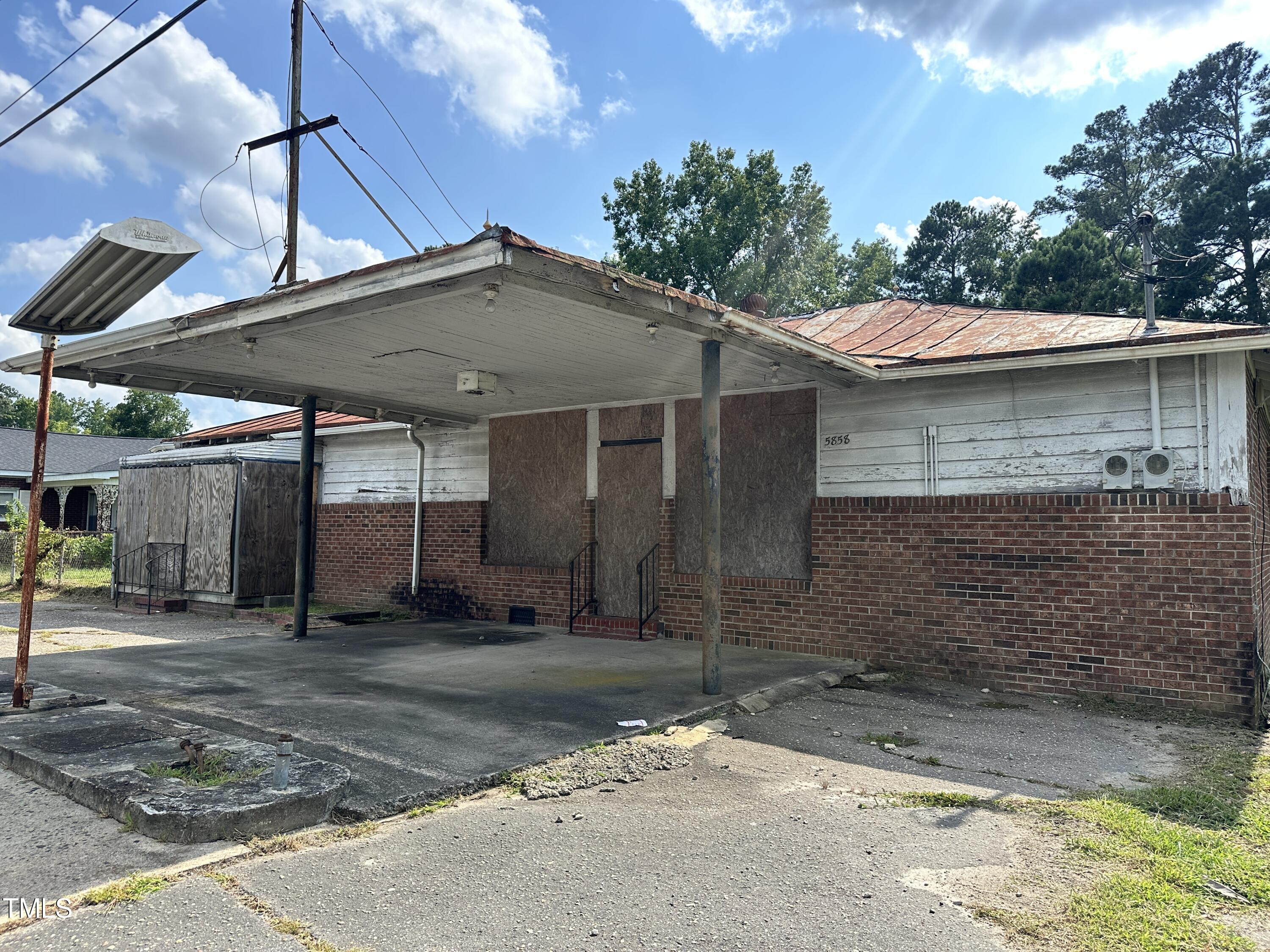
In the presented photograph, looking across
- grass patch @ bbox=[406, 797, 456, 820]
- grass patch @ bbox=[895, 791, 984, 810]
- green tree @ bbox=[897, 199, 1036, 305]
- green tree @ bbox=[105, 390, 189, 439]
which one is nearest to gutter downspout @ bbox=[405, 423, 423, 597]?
grass patch @ bbox=[406, 797, 456, 820]

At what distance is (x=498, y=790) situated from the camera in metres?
4.39

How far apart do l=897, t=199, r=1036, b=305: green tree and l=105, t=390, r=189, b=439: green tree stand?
40.2m

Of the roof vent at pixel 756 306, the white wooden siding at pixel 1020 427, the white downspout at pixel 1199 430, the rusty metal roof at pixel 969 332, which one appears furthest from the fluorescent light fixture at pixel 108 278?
the roof vent at pixel 756 306

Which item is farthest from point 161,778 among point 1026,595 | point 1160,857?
point 1026,595

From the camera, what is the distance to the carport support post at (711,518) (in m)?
6.53

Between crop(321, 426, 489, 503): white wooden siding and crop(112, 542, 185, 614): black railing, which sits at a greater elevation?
crop(321, 426, 489, 503): white wooden siding

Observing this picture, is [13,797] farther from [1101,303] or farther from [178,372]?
[1101,303]

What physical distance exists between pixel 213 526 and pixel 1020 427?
461 inches

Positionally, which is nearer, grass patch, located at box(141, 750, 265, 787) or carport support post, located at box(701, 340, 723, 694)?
grass patch, located at box(141, 750, 265, 787)

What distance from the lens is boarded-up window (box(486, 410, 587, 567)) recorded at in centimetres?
1093

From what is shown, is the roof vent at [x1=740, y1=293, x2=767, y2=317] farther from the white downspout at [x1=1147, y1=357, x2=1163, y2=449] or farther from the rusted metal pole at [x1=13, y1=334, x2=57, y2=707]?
the rusted metal pole at [x1=13, y1=334, x2=57, y2=707]

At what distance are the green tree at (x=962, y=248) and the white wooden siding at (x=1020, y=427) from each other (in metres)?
28.7

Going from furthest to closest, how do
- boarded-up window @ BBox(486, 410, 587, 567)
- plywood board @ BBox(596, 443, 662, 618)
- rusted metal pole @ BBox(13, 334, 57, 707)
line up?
boarded-up window @ BBox(486, 410, 587, 567) < plywood board @ BBox(596, 443, 662, 618) < rusted metal pole @ BBox(13, 334, 57, 707)

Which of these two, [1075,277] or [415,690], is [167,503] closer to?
[415,690]
